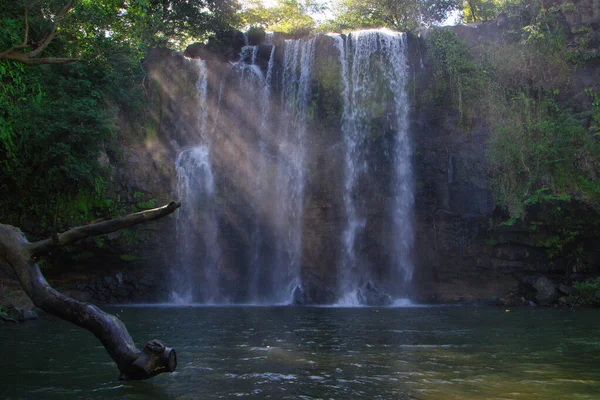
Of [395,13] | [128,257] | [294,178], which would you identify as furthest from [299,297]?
[395,13]

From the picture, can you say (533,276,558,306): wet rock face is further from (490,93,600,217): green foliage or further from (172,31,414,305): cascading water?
(172,31,414,305): cascading water

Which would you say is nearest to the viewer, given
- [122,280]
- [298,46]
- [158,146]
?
[122,280]

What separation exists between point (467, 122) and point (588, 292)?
8.29 metres

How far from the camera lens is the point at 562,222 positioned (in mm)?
19031

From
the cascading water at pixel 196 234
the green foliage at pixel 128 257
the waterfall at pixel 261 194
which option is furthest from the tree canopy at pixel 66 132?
the waterfall at pixel 261 194

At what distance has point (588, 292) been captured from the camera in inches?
699

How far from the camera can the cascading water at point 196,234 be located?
69.9ft

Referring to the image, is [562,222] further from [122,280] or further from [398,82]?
[122,280]

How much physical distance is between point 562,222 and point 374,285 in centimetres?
750

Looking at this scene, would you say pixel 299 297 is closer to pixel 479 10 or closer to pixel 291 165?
pixel 291 165

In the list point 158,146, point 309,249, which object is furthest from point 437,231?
point 158,146

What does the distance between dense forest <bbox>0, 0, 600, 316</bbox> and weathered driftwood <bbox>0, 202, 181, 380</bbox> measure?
927 centimetres

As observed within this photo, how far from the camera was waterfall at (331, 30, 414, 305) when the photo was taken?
21422mm

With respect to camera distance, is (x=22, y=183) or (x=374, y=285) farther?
(x=374, y=285)
